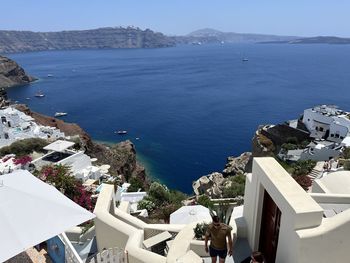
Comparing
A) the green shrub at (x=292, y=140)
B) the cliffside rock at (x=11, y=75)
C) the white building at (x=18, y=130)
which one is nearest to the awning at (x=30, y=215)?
the white building at (x=18, y=130)

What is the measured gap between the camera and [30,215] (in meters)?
7.20

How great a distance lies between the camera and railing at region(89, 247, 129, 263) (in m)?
7.79

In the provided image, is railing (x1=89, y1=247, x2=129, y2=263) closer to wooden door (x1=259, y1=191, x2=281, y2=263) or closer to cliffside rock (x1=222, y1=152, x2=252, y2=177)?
wooden door (x1=259, y1=191, x2=281, y2=263)

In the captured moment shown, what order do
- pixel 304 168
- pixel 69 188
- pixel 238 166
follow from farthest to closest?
pixel 238 166 → pixel 304 168 → pixel 69 188

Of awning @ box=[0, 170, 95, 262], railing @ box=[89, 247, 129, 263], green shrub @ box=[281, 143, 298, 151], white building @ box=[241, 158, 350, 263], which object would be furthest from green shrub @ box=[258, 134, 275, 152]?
awning @ box=[0, 170, 95, 262]

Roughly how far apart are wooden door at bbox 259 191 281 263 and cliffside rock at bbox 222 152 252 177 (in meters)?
36.8

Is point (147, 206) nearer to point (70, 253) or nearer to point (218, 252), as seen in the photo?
point (70, 253)

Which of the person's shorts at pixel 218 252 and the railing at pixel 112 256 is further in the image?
the railing at pixel 112 256

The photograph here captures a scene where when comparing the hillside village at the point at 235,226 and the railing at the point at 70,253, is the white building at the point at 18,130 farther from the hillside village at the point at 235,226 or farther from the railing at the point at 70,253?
the railing at the point at 70,253

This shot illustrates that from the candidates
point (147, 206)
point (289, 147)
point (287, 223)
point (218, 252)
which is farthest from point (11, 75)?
point (287, 223)

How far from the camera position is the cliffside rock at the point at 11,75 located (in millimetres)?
126125

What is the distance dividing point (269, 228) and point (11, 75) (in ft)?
462

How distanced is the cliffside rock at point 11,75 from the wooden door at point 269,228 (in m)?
134

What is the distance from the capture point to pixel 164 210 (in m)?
16.1
